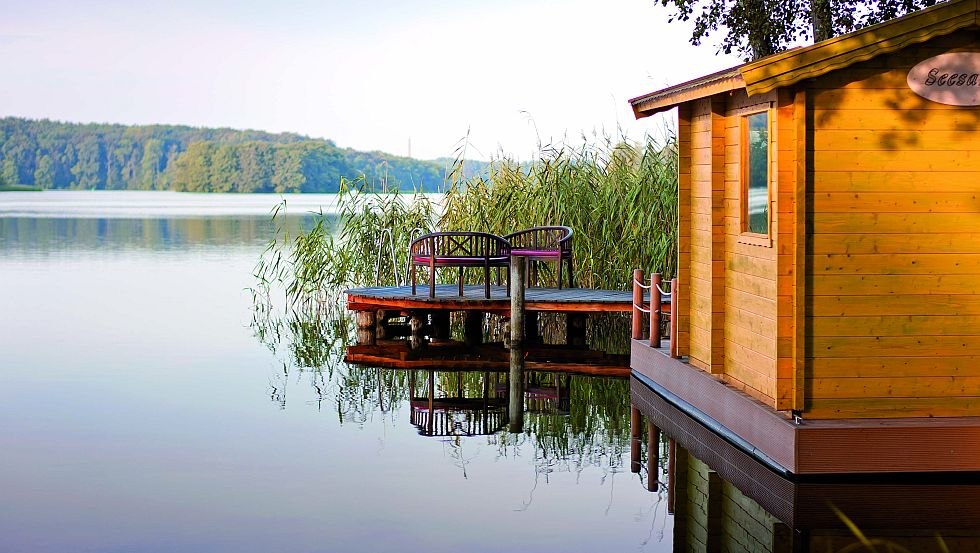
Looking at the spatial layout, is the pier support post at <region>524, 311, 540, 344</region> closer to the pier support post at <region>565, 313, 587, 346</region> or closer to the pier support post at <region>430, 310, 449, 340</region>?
the pier support post at <region>565, 313, 587, 346</region>

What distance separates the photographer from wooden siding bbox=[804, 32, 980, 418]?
8109mm

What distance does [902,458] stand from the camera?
26.5 feet

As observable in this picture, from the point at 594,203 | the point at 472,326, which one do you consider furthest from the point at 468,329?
the point at 594,203

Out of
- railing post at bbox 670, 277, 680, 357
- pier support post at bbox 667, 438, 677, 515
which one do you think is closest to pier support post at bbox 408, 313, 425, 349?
railing post at bbox 670, 277, 680, 357

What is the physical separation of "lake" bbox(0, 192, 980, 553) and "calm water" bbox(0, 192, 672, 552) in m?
0.02

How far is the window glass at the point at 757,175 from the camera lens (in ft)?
28.2

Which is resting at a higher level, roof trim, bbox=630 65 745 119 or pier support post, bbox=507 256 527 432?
roof trim, bbox=630 65 745 119

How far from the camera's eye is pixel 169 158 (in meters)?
76.3

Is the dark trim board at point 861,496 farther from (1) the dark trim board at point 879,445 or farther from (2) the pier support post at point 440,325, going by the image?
(2) the pier support post at point 440,325

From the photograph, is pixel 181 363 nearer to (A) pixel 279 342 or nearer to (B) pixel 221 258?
(A) pixel 279 342

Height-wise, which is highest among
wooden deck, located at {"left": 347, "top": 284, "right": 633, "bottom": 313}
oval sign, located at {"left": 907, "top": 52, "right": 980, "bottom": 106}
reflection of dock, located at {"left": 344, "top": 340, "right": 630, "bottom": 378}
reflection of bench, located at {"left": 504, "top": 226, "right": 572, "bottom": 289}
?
oval sign, located at {"left": 907, "top": 52, "right": 980, "bottom": 106}

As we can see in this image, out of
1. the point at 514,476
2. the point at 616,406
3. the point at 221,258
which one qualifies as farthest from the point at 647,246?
the point at 221,258

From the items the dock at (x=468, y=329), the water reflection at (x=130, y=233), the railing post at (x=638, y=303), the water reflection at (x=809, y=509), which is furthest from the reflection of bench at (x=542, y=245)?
the water reflection at (x=130, y=233)

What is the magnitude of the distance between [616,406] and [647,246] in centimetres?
435
